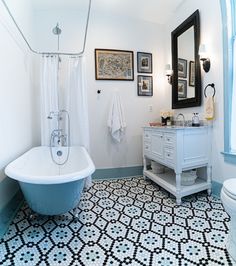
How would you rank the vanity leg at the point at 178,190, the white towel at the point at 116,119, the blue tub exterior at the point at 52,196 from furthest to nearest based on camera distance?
the white towel at the point at 116,119 → the vanity leg at the point at 178,190 → the blue tub exterior at the point at 52,196

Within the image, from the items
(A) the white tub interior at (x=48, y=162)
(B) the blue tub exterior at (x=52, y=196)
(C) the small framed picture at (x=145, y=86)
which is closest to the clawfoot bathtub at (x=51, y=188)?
(B) the blue tub exterior at (x=52, y=196)

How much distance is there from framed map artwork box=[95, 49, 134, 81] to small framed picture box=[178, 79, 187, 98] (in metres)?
0.79

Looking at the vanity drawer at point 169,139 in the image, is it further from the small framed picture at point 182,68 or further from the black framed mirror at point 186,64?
the small framed picture at point 182,68

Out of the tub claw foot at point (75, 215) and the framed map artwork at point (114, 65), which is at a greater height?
the framed map artwork at point (114, 65)

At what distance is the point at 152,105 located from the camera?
332 cm

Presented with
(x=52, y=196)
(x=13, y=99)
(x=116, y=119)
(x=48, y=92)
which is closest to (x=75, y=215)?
(x=52, y=196)

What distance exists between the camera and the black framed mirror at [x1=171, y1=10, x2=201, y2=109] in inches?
97.3

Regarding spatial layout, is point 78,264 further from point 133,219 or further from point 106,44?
point 106,44

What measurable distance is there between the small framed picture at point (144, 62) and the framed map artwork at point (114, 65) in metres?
0.13

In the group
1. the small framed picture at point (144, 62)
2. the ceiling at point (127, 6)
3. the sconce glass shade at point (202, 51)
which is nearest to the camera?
the sconce glass shade at point (202, 51)

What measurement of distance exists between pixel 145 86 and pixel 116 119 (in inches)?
32.1

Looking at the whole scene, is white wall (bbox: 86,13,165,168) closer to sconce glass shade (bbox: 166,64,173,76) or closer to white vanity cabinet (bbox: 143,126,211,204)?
sconce glass shade (bbox: 166,64,173,76)

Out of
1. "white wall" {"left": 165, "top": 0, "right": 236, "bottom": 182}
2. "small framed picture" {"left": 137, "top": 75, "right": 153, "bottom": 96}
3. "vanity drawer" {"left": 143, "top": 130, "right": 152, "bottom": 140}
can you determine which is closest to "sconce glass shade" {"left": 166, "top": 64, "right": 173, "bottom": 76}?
"small framed picture" {"left": 137, "top": 75, "right": 153, "bottom": 96}

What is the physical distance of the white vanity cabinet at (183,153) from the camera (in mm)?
2146
